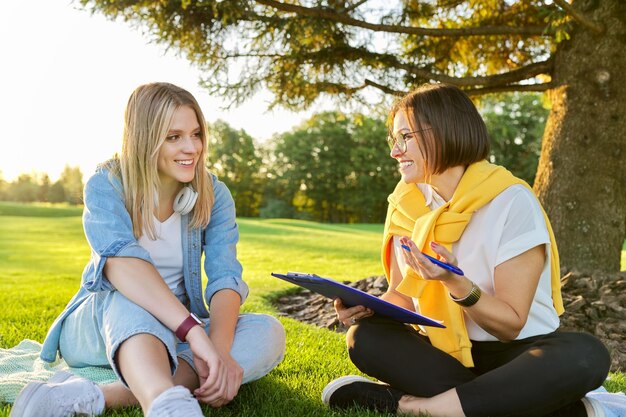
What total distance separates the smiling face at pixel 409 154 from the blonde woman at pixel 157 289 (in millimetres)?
754

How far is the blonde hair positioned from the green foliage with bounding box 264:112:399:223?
31.2 m

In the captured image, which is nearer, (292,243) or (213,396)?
(213,396)

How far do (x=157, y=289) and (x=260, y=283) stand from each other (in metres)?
5.37

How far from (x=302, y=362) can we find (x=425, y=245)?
4.09ft

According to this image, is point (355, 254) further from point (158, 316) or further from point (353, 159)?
point (353, 159)

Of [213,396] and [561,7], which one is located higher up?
[561,7]

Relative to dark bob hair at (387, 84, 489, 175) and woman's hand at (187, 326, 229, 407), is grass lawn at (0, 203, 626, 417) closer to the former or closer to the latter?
woman's hand at (187, 326, 229, 407)

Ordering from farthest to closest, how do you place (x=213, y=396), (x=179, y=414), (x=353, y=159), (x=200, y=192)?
(x=353, y=159), (x=200, y=192), (x=213, y=396), (x=179, y=414)

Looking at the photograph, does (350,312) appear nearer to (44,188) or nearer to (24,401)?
(24,401)

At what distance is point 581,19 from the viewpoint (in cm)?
498

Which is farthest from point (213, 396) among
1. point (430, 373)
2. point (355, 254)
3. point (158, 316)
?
point (355, 254)

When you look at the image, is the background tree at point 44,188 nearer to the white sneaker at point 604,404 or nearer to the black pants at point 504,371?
the black pants at point 504,371

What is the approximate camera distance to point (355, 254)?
12.2m

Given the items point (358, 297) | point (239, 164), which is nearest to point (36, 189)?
point (239, 164)
